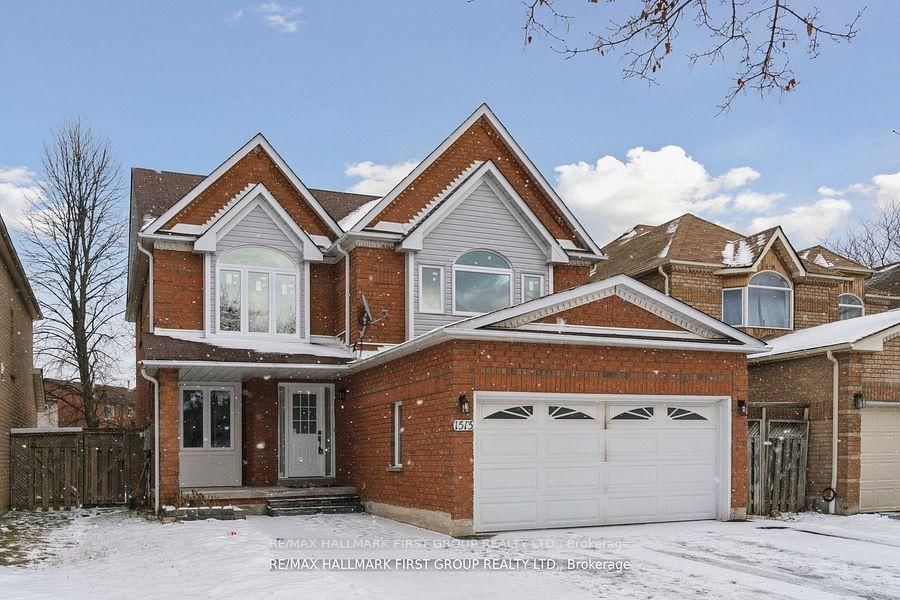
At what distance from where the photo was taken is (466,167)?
19.8 meters

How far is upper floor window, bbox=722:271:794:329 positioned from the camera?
898 inches

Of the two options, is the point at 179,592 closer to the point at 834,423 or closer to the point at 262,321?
the point at 262,321

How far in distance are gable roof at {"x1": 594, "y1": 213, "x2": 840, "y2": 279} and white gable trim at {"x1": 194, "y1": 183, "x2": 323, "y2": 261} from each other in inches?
372

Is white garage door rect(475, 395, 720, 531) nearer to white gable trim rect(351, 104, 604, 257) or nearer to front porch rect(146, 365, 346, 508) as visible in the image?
front porch rect(146, 365, 346, 508)

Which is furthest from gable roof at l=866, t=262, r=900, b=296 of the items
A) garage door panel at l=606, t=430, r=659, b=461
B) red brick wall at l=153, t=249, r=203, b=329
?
red brick wall at l=153, t=249, r=203, b=329

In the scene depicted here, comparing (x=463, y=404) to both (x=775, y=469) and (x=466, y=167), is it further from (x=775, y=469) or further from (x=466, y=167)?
(x=466, y=167)

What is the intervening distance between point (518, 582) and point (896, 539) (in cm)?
717

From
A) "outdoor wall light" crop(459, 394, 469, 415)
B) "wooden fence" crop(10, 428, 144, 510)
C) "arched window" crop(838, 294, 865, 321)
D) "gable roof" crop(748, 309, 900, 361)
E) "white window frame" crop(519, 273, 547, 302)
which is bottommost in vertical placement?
"wooden fence" crop(10, 428, 144, 510)

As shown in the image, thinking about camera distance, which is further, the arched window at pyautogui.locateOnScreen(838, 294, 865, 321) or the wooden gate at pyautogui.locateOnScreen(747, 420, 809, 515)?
the arched window at pyautogui.locateOnScreen(838, 294, 865, 321)

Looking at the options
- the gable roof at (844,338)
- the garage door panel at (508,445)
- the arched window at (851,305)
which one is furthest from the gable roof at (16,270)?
the arched window at (851,305)

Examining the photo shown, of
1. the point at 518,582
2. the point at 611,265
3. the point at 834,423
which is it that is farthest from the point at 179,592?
the point at 611,265

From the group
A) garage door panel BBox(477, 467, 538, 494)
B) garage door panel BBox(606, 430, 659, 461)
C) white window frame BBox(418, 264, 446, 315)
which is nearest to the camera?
garage door panel BBox(477, 467, 538, 494)

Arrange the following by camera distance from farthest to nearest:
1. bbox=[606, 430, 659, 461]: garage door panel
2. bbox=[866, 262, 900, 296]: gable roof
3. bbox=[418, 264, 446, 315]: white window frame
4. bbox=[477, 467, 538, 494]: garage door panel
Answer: bbox=[866, 262, 900, 296]: gable roof < bbox=[418, 264, 446, 315]: white window frame < bbox=[606, 430, 659, 461]: garage door panel < bbox=[477, 467, 538, 494]: garage door panel

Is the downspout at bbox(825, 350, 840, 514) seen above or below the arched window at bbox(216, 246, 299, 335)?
below
